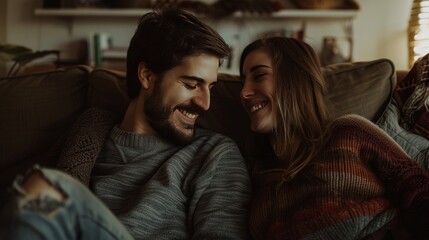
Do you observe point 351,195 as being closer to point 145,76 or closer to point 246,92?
point 246,92

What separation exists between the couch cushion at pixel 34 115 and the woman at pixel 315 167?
2.10 feet

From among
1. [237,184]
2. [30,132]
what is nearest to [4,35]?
[30,132]

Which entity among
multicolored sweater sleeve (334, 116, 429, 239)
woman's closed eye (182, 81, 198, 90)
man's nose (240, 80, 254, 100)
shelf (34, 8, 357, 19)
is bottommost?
multicolored sweater sleeve (334, 116, 429, 239)

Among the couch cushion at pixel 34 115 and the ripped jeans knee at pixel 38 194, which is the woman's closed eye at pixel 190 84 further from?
the ripped jeans knee at pixel 38 194

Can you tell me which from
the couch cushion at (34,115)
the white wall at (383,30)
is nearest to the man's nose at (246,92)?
the couch cushion at (34,115)

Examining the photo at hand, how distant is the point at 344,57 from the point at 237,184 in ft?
→ 7.13

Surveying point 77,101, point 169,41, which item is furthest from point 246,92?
point 77,101

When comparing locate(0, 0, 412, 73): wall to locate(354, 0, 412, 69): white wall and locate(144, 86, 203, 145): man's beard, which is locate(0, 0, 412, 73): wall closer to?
locate(354, 0, 412, 69): white wall

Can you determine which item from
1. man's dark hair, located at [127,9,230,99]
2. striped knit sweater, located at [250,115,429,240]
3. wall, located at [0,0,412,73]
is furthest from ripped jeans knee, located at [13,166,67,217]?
wall, located at [0,0,412,73]

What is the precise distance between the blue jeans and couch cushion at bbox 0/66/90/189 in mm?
825

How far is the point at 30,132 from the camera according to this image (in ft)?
5.51

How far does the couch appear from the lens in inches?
60.3

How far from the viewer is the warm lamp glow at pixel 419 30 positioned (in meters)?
2.76

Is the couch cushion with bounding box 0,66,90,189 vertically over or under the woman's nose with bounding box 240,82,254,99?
under
